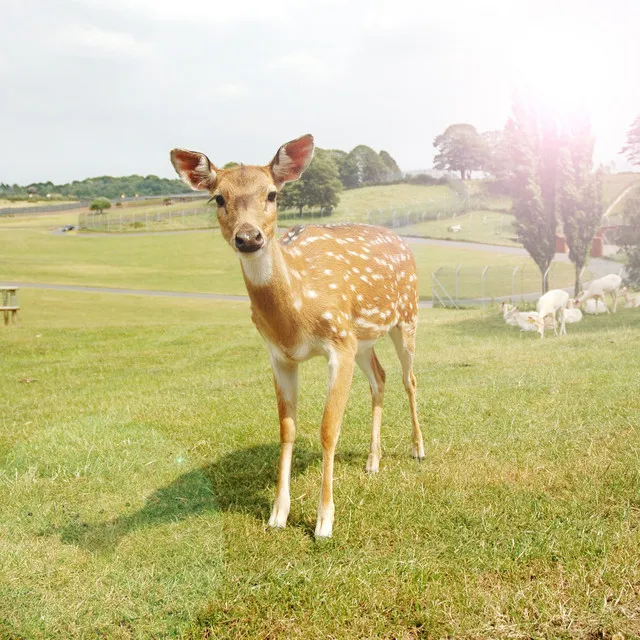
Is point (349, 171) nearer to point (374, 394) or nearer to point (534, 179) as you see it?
point (534, 179)

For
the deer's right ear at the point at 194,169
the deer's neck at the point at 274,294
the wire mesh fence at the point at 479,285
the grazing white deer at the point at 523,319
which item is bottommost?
the wire mesh fence at the point at 479,285

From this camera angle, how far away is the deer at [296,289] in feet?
16.1

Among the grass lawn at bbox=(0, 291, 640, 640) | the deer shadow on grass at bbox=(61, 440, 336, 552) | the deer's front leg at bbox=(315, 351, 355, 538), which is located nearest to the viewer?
the grass lawn at bbox=(0, 291, 640, 640)

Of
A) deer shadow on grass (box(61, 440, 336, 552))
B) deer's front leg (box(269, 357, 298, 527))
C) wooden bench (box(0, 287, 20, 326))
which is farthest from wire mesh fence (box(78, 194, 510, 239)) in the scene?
deer's front leg (box(269, 357, 298, 527))

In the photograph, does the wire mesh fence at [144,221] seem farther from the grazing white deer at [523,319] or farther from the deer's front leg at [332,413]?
the deer's front leg at [332,413]

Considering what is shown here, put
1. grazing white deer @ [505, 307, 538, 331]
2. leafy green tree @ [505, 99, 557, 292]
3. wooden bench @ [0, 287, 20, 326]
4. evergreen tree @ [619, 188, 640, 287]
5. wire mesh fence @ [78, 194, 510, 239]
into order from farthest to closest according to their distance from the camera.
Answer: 1. wire mesh fence @ [78, 194, 510, 239]
2. leafy green tree @ [505, 99, 557, 292]
3. wooden bench @ [0, 287, 20, 326]
4. evergreen tree @ [619, 188, 640, 287]
5. grazing white deer @ [505, 307, 538, 331]

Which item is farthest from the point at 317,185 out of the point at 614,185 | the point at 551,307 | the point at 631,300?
the point at 551,307

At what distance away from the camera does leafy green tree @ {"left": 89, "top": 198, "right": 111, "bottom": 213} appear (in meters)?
90.2

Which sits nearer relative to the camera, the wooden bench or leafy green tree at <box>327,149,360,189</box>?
the wooden bench

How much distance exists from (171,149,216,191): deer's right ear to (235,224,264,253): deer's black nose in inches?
26.3

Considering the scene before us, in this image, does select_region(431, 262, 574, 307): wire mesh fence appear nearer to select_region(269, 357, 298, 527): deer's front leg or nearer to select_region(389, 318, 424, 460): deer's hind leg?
select_region(389, 318, 424, 460): deer's hind leg

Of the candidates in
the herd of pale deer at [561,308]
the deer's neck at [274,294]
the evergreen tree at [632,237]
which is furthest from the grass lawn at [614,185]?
the deer's neck at [274,294]

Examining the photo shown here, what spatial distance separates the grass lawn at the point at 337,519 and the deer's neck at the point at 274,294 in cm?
150

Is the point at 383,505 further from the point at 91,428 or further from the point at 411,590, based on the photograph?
Result: the point at 91,428
